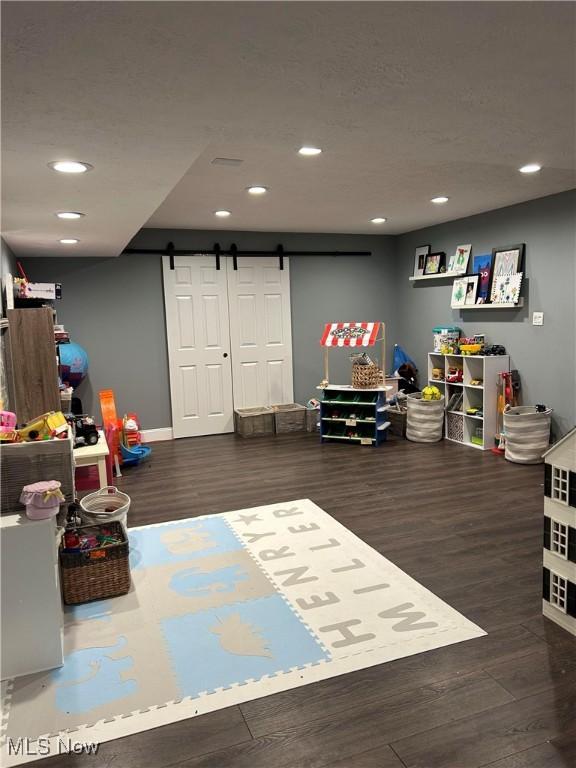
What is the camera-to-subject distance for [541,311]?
5.23 metres

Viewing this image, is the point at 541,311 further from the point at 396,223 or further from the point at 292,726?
the point at 292,726

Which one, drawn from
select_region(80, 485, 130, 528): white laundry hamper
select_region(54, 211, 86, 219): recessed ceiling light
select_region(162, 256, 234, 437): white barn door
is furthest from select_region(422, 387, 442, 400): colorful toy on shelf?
select_region(54, 211, 86, 219): recessed ceiling light

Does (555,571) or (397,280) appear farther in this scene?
(397,280)

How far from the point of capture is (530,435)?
198 inches

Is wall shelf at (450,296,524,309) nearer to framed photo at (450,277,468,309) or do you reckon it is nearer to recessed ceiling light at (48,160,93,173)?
framed photo at (450,277,468,309)

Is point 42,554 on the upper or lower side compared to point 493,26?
lower

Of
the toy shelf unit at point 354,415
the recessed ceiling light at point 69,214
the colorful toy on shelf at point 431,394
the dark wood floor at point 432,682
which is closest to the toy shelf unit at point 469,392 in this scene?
the colorful toy on shelf at point 431,394

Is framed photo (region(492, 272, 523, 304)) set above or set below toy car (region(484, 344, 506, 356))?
above

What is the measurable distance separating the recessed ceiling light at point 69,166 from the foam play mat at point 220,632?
2.12 m

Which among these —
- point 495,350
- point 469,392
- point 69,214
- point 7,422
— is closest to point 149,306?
point 69,214

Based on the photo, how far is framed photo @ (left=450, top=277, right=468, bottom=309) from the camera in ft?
19.9

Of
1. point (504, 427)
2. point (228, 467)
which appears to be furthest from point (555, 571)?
point (228, 467)

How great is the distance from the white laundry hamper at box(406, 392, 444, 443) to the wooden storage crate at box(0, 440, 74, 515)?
421 centimetres

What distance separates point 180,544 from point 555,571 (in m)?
2.16
